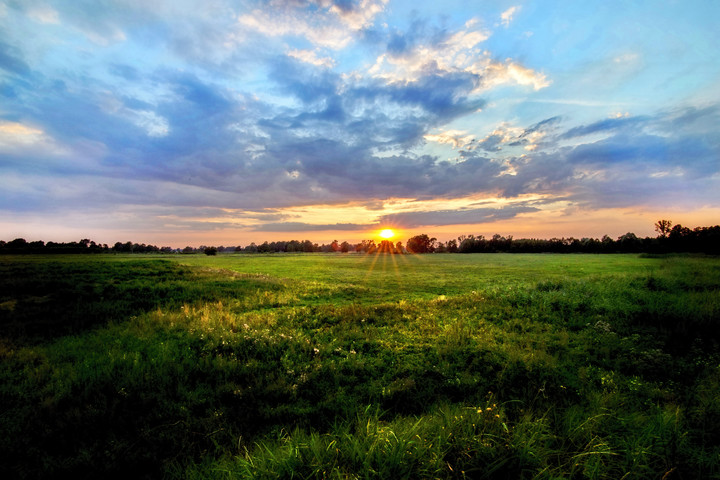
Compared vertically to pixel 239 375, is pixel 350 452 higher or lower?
higher

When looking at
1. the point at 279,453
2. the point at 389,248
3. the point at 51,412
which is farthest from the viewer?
the point at 389,248

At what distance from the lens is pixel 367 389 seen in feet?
23.9

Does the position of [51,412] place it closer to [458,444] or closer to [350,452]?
[350,452]

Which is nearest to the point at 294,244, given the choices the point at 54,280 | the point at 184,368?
the point at 54,280

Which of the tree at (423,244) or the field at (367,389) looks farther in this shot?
the tree at (423,244)

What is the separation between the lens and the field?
410cm

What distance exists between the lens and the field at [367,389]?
4.10 m

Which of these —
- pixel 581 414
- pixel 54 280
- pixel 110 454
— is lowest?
pixel 110 454

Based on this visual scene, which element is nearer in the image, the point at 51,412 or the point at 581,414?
the point at 581,414

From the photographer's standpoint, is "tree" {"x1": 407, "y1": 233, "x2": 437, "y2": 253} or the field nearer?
the field

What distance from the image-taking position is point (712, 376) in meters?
7.57

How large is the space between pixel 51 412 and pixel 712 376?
1561 centimetres

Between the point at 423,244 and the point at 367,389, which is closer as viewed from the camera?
the point at 367,389

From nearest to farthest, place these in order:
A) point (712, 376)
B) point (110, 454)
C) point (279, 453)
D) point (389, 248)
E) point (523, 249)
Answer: point (279, 453) < point (110, 454) < point (712, 376) < point (523, 249) < point (389, 248)
